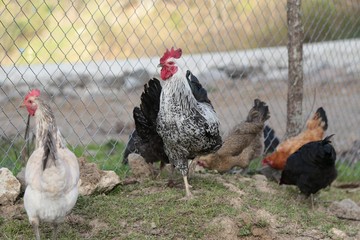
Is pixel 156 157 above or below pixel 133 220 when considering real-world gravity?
above

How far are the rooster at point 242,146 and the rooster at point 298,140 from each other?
0.27 metres

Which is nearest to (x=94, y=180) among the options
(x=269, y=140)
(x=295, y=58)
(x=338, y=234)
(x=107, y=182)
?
(x=107, y=182)

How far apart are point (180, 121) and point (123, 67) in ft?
13.3

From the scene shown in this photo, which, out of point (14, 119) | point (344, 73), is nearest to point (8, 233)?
point (14, 119)

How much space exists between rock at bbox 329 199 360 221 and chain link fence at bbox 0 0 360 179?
1.46m

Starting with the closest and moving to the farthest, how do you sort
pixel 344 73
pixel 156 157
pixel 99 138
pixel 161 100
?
pixel 161 100, pixel 156 157, pixel 99 138, pixel 344 73

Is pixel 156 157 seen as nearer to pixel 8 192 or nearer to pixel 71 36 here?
pixel 8 192

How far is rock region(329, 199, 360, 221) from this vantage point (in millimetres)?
6831

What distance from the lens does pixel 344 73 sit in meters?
13.0

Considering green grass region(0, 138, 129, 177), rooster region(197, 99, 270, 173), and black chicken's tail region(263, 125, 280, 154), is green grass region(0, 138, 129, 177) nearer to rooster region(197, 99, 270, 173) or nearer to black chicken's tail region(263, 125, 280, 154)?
rooster region(197, 99, 270, 173)

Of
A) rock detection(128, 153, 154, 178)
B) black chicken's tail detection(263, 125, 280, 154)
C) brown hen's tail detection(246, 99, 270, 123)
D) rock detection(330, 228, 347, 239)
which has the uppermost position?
brown hen's tail detection(246, 99, 270, 123)

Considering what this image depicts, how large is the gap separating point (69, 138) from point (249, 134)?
7.60 ft

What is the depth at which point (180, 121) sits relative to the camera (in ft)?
19.8

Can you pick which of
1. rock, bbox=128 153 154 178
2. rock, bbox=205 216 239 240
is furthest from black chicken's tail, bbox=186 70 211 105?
rock, bbox=205 216 239 240
